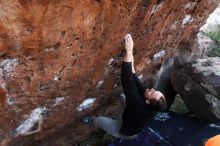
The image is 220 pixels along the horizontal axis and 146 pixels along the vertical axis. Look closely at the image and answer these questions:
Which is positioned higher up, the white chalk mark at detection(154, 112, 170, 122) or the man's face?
the man's face

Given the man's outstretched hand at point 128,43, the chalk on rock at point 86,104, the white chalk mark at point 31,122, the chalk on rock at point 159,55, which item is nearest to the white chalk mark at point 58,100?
the white chalk mark at point 31,122

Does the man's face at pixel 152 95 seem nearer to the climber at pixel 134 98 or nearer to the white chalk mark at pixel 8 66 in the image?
the climber at pixel 134 98

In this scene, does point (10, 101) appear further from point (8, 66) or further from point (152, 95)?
point (152, 95)

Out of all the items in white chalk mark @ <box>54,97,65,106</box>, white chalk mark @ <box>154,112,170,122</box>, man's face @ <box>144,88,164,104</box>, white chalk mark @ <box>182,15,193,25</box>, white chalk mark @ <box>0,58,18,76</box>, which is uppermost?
white chalk mark @ <box>182,15,193,25</box>

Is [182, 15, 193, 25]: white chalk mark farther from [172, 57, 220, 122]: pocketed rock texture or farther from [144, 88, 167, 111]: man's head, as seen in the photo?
[144, 88, 167, 111]: man's head

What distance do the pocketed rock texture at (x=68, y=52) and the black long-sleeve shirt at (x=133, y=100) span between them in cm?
21

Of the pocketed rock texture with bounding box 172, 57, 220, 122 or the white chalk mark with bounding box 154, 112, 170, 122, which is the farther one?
the white chalk mark with bounding box 154, 112, 170, 122

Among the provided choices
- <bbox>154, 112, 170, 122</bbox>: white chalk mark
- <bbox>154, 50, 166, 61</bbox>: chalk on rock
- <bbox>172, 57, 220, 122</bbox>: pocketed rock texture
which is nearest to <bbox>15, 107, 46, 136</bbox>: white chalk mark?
<bbox>154, 50, 166, 61</bbox>: chalk on rock

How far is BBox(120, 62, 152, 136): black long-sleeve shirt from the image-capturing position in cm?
366

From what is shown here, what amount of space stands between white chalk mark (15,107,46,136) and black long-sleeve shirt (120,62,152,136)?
0.83m

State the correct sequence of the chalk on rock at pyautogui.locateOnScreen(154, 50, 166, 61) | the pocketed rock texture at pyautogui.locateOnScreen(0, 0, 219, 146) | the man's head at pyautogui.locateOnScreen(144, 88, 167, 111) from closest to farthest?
the pocketed rock texture at pyautogui.locateOnScreen(0, 0, 219, 146) < the man's head at pyautogui.locateOnScreen(144, 88, 167, 111) < the chalk on rock at pyautogui.locateOnScreen(154, 50, 166, 61)

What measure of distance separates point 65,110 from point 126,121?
65cm

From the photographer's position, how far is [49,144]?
4363 mm

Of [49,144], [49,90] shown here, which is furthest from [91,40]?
[49,144]
